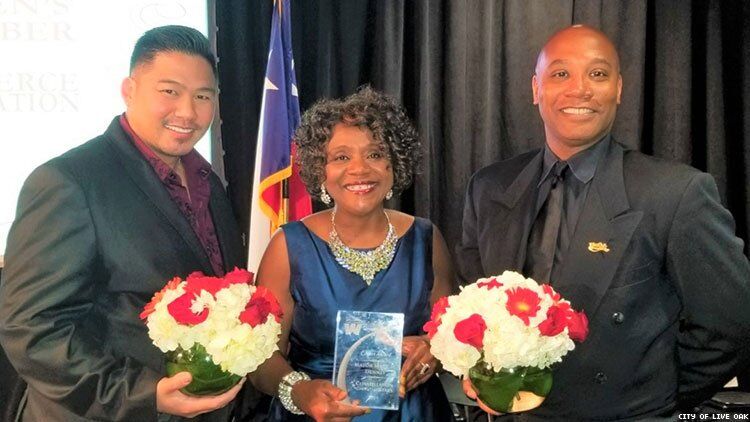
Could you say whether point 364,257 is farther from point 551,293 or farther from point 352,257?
point 551,293

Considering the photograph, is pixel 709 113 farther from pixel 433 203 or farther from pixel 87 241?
pixel 87 241

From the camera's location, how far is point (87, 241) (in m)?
1.90

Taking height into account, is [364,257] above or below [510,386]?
above

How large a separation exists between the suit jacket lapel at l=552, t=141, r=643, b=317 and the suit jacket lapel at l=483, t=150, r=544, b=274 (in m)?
0.17

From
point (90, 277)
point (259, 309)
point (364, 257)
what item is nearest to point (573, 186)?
point (364, 257)

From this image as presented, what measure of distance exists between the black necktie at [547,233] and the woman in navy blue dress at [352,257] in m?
0.49

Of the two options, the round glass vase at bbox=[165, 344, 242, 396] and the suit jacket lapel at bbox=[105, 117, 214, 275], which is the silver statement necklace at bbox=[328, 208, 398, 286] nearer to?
the suit jacket lapel at bbox=[105, 117, 214, 275]

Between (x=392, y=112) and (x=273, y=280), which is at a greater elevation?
(x=392, y=112)

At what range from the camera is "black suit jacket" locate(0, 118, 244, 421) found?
183 cm

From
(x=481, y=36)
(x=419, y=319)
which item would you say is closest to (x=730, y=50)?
(x=481, y=36)

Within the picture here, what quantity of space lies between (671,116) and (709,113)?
249mm


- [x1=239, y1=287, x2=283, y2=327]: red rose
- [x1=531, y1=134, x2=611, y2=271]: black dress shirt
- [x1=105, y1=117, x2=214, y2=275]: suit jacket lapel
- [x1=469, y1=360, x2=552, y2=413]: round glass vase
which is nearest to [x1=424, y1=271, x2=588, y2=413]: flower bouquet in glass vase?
[x1=469, y1=360, x2=552, y2=413]: round glass vase

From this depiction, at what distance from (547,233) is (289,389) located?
1.08 m

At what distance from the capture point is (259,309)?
188cm
